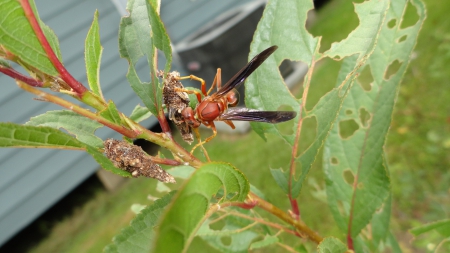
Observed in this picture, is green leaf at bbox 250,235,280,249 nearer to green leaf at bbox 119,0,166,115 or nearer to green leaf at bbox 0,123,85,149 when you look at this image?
green leaf at bbox 119,0,166,115

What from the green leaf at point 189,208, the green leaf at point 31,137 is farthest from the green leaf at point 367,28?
the green leaf at point 31,137

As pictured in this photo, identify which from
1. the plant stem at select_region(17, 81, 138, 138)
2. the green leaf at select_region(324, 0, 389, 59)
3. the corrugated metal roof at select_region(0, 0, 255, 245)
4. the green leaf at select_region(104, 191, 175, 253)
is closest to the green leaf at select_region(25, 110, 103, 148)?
the plant stem at select_region(17, 81, 138, 138)

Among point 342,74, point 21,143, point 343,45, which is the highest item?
point 21,143

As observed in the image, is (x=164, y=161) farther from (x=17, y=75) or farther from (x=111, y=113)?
(x=17, y=75)

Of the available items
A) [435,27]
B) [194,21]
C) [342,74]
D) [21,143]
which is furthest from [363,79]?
[21,143]

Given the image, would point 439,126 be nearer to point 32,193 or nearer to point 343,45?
point 343,45

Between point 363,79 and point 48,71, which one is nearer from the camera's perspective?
point 48,71
